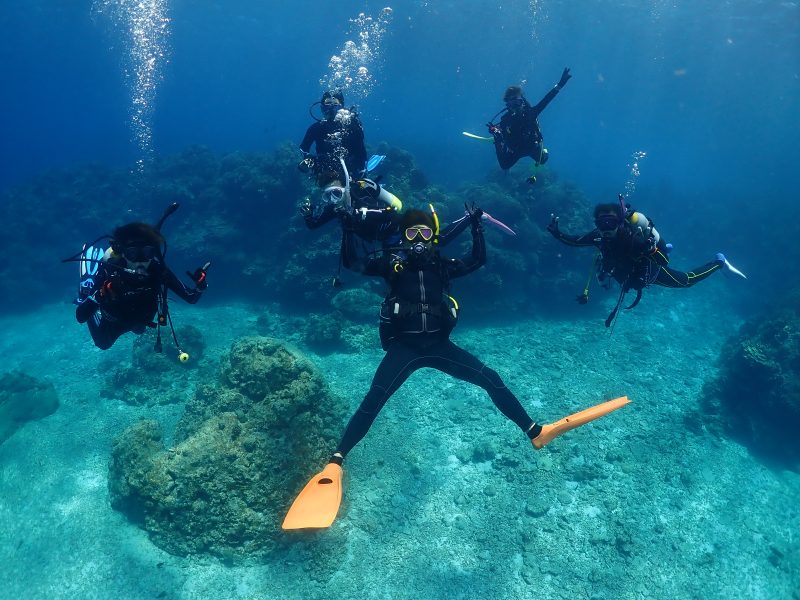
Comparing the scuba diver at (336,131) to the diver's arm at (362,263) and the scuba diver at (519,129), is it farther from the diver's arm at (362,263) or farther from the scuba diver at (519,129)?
the diver's arm at (362,263)

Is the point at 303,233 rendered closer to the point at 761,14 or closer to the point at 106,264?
the point at 106,264

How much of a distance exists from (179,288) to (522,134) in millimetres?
8905

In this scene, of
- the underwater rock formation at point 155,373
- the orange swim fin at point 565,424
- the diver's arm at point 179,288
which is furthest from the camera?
the underwater rock formation at point 155,373

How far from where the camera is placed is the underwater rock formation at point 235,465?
687 centimetres

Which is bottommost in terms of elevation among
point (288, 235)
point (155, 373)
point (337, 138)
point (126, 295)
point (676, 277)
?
point (155, 373)

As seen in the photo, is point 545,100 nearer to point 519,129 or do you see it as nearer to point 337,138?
point 519,129

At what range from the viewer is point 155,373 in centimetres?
1247

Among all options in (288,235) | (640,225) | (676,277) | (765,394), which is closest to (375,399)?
(640,225)

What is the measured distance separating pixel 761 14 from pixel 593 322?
153 feet

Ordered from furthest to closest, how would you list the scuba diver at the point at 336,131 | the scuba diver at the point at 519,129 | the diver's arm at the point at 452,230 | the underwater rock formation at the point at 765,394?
the underwater rock formation at the point at 765,394 → the scuba diver at the point at 336,131 → the scuba diver at the point at 519,129 → the diver's arm at the point at 452,230

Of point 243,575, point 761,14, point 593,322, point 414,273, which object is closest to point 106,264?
point 414,273

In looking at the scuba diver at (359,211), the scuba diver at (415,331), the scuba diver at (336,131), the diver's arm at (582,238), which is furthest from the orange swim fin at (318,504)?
the scuba diver at (336,131)

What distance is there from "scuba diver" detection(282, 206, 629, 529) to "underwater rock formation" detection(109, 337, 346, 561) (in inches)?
59.2

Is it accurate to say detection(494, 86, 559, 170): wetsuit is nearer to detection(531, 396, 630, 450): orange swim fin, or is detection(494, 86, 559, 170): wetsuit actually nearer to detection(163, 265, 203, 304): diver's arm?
detection(531, 396, 630, 450): orange swim fin
